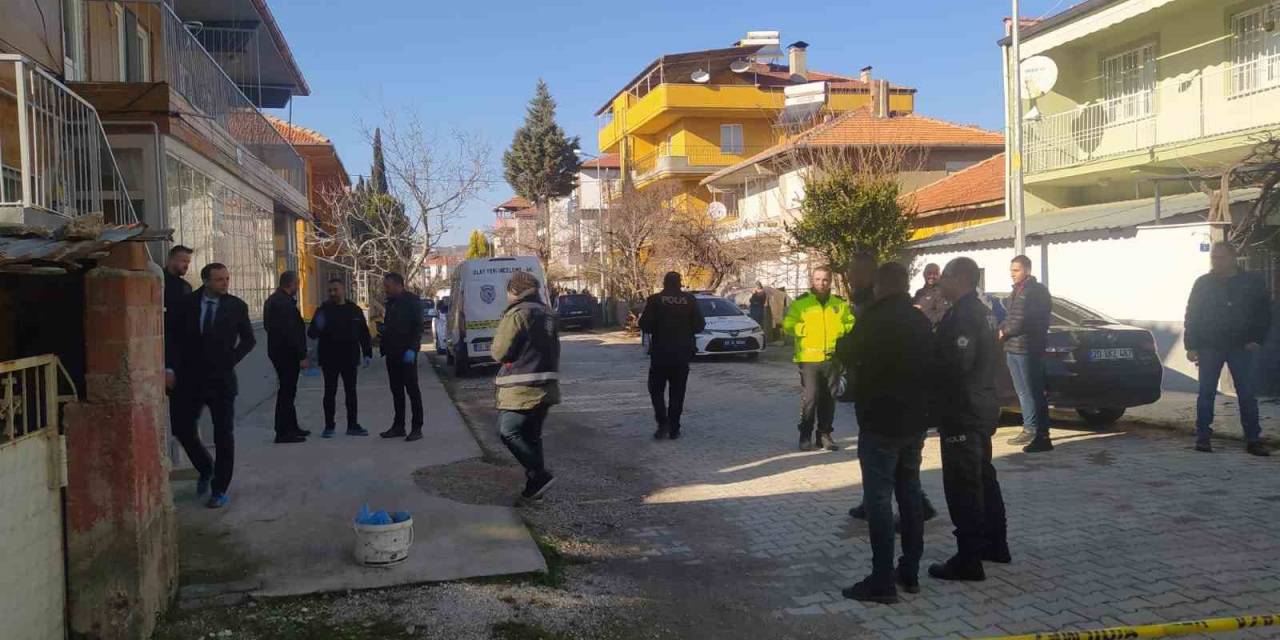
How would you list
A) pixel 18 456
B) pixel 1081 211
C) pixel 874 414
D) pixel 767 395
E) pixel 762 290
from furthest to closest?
pixel 762 290 → pixel 1081 211 → pixel 767 395 → pixel 874 414 → pixel 18 456

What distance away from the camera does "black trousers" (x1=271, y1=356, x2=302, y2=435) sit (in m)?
9.66

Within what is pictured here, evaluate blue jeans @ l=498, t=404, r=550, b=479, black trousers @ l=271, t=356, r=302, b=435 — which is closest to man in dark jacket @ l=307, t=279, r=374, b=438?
black trousers @ l=271, t=356, r=302, b=435

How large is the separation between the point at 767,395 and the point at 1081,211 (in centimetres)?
999

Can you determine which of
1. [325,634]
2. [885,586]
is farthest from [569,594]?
[885,586]

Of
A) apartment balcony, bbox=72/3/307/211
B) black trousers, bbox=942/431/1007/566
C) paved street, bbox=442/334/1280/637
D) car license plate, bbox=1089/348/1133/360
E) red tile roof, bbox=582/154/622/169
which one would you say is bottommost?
paved street, bbox=442/334/1280/637

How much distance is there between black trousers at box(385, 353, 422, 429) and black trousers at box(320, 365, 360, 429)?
16.8 inches

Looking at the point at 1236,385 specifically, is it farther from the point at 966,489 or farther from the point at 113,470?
the point at 113,470

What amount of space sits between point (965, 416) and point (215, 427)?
196 inches

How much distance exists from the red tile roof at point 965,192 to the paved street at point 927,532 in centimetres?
1440

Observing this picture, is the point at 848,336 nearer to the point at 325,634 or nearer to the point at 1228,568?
the point at 1228,568

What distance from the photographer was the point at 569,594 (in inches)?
210

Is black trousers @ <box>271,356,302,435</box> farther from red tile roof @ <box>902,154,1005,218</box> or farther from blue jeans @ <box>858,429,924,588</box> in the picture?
red tile roof @ <box>902,154,1005,218</box>

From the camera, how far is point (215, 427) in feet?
22.4

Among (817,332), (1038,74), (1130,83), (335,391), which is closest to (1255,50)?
(1130,83)
